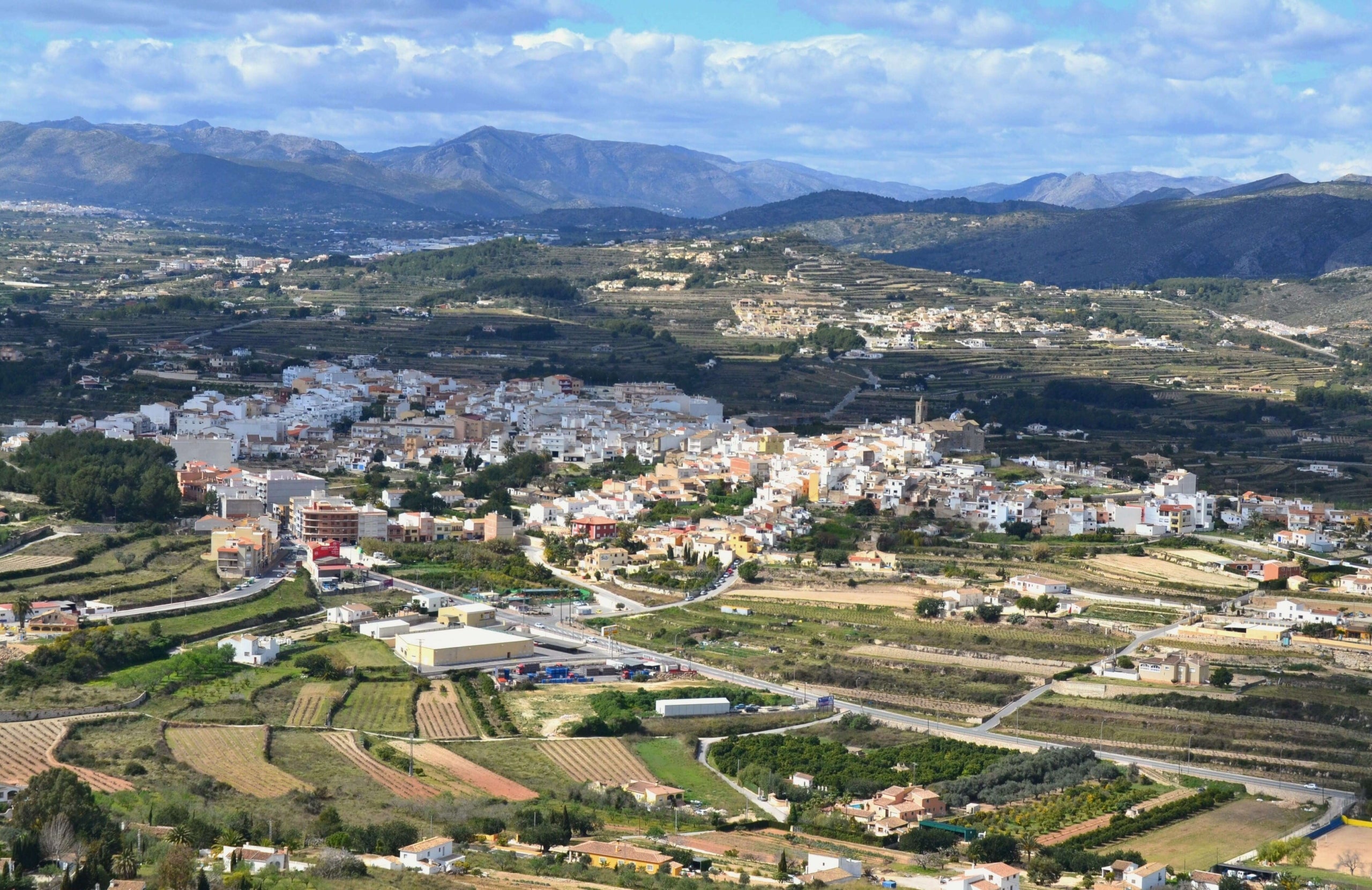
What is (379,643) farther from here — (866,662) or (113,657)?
(866,662)

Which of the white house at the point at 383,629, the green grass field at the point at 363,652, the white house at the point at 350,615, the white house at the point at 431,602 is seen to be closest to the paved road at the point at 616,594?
the white house at the point at 431,602

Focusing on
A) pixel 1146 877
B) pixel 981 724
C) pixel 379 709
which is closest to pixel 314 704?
pixel 379 709

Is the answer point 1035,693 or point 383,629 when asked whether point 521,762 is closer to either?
point 383,629

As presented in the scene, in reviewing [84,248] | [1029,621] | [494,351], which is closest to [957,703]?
[1029,621]

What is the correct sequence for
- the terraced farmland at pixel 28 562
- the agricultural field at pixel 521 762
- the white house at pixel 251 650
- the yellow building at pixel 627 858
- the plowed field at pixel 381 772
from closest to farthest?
the yellow building at pixel 627 858, the plowed field at pixel 381 772, the agricultural field at pixel 521 762, the white house at pixel 251 650, the terraced farmland at pixel 28 562

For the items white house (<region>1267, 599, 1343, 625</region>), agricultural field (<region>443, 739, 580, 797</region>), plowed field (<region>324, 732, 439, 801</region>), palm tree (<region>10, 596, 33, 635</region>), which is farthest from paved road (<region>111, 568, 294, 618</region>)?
white house (<region>1267, 599, 1343, 625</region>)

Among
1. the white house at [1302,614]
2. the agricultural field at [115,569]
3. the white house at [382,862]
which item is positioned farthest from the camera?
the agricultural field at [115,569]

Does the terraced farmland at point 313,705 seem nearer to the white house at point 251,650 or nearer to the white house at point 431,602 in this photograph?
the white house at point 251,650

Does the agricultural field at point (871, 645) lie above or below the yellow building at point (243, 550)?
below

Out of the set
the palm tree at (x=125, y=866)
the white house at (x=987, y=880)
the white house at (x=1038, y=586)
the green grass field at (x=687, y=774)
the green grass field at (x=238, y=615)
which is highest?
the white house at (x=1038, y=586)
